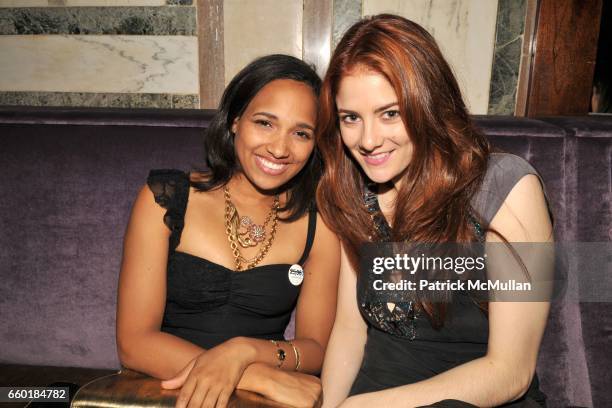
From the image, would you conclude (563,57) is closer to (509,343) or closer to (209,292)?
(509,343)

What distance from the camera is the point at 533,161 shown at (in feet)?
6.08

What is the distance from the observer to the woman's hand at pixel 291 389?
1392 mm

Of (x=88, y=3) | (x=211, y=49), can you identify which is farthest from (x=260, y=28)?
(x=88, y=3)

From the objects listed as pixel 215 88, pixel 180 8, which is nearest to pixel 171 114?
pixel 215 88

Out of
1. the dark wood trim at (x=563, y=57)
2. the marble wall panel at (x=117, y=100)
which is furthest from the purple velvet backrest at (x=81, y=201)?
the marble wall panel at (x=117, y=100)

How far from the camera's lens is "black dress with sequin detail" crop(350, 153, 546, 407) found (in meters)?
1.39

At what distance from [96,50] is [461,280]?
215 centimetres

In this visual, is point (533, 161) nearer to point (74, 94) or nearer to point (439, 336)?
point (439, 336)

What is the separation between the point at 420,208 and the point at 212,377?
0.73m

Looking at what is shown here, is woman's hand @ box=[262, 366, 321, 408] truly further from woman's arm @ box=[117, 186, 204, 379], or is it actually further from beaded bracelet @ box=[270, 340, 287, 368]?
woman's arm @ box=[117, 186, 204, 379]

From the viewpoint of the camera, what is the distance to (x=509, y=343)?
1.32m

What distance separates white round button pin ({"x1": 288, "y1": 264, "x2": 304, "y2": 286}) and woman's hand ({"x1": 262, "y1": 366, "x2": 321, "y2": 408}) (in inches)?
13.9

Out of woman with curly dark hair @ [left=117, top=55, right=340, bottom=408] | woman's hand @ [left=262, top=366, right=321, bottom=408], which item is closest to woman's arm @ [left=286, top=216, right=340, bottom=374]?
woman with curly dark hair @ [left=117, top=55, right=340, bottom=408]

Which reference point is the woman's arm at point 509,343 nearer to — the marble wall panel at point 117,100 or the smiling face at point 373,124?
the smiling face at point 373,124
